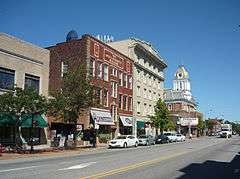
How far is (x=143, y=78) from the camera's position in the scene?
63938mm

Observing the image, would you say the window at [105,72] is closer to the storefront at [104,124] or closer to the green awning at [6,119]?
the storefront at [104,124]

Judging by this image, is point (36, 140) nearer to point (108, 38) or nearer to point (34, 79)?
point (34, 79)

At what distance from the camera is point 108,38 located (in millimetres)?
65500

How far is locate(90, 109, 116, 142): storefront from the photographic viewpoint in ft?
151

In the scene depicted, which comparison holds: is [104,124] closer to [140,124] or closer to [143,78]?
[140,124]

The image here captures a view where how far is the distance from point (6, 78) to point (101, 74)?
18465 millimetres

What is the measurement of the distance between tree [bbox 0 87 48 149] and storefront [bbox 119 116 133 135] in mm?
26266

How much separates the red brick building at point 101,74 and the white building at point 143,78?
3.20 m

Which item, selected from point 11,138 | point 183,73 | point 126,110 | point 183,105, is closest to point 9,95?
point 11,138

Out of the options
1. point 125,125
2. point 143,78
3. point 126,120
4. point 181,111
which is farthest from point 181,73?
point 125,125

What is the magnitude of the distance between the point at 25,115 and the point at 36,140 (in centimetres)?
828

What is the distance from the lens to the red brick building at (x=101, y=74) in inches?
1813

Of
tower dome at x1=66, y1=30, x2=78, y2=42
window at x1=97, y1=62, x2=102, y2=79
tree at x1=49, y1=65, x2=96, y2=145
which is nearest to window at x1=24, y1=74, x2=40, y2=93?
tree at x1=49, y1=65, x2=96, y2=145

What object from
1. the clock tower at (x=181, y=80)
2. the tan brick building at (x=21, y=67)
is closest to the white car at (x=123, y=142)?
the tan brick building at (x=21, y=67)
